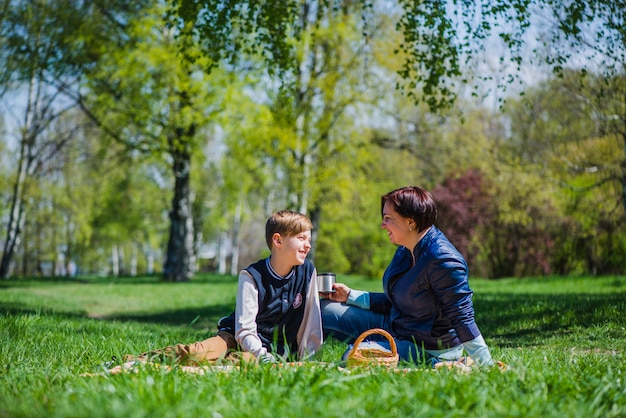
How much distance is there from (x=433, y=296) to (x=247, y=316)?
1266mm

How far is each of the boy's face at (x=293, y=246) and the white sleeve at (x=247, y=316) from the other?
303 mm

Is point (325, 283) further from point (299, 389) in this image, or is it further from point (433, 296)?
point (299, 389)

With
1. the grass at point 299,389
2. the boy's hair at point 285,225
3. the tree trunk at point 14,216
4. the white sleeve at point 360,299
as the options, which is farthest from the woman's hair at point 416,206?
the tree trunk at point 14,216

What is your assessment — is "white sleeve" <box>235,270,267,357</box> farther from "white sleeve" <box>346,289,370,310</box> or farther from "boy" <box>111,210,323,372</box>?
"white sleeve" <box>346,289,370,310</box>

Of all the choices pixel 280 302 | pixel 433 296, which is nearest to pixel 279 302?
pixel 280 302

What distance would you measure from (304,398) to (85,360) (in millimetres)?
2382

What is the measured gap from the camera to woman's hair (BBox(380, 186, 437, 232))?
453 cm

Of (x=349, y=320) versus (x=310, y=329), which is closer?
(x=310, y=329)

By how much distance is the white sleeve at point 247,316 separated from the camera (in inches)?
171

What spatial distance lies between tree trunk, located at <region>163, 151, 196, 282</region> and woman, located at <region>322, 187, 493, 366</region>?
1710 centimetres

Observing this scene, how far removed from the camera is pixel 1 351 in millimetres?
4805

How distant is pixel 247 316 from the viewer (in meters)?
4.44

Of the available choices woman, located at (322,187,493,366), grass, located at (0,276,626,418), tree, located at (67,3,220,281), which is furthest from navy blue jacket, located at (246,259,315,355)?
tree, located at (67,3,220,281)

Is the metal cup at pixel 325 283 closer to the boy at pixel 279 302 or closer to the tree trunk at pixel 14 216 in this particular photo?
the boy at pixel 279 302
